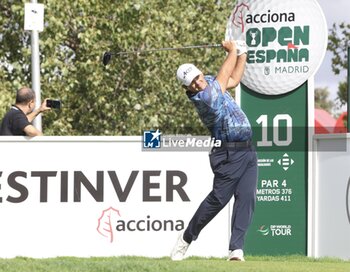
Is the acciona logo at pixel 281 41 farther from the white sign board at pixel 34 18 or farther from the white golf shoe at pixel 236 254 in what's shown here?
the white sign board at pixel 34 18

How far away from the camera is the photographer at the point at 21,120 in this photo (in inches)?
512

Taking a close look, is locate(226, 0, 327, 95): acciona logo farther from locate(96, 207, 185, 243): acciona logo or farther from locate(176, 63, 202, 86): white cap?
locate(176, 63, 202, 86): white cap

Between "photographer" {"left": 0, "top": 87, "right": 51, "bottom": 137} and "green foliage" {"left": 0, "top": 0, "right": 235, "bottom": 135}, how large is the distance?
994 cm

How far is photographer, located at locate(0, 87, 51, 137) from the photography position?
13005 millimetres

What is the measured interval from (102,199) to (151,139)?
2.85 feet

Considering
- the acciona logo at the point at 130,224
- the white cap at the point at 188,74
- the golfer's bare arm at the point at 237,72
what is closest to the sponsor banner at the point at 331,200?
the acciona logo at the point at 130,224

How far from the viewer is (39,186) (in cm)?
1278

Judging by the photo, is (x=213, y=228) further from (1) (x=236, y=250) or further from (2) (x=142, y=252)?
(1) (x=236, y=250)

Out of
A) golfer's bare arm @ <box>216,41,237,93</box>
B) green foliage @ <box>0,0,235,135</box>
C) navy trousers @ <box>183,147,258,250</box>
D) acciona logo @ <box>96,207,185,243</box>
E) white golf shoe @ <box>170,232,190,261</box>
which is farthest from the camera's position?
green foliage @ <box>0,0,235,135</box>

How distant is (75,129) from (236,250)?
15.4m

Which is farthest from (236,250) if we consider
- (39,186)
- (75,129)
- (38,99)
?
(75,129)

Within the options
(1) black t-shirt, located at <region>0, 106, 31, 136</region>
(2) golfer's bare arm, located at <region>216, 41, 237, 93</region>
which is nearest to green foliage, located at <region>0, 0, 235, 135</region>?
(1) black t-shirt, located at <region>0, 106, 31, 136</region>

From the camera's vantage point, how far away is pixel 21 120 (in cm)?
1309

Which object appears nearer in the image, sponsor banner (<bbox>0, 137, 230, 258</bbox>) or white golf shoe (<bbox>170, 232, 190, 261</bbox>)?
white golf shoe (<bbox>170, 232, 190, 261</bbox>)
